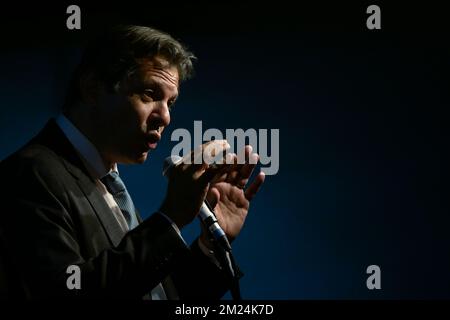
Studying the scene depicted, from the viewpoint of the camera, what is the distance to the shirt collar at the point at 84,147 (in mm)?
1408

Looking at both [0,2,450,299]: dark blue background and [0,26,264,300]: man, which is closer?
[0,26,264,300]: man

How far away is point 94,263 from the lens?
3.71ft

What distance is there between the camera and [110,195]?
1489 mm

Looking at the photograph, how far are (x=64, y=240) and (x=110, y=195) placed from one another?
1.13 feet

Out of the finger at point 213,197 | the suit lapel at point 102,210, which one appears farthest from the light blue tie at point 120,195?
the finger at point 213,197

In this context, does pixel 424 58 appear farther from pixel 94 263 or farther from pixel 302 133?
pixel 94 263

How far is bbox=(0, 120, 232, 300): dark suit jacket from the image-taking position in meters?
1.12

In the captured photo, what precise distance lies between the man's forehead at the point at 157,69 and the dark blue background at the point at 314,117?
1.09 metres

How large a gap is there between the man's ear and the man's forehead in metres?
0.13

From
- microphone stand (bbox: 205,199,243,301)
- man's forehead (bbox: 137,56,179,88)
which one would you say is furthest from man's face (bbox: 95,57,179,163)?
microphone stand (bbox: 205,199,243,301)

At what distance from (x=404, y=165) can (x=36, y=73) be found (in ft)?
5.79

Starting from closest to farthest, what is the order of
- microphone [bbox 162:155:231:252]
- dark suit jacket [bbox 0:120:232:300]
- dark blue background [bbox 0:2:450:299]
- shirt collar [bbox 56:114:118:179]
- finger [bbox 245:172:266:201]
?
dark suit jacket [bbox 0:120:232:300] → microphone [bbox 162:155:231:252] → shirt collar [bbox 56:114:118:179] → finger [bbox 245:172:266:201] → dark blue background [bbox 0:2:450:299]

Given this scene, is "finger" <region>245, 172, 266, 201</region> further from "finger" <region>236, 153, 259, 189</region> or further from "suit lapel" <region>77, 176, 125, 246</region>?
"suit lapel" <region>77, 176, 125, 246</region>

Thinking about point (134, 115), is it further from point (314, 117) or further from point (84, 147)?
point (314, 117)
